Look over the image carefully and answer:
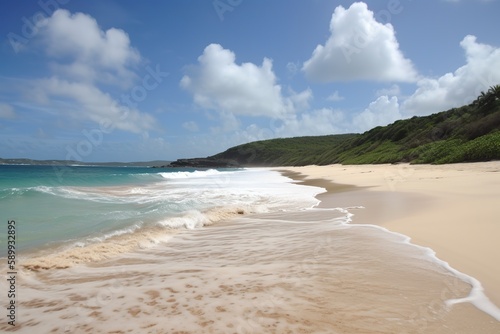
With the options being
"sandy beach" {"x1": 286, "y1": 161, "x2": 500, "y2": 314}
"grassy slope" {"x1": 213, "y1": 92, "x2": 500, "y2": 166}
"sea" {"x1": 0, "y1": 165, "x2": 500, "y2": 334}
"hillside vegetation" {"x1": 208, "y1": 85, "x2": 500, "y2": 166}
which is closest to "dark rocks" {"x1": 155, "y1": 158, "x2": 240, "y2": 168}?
"grassy slope" {"x1": 213, "y1": 92, "x2": 500, "y2": 166}

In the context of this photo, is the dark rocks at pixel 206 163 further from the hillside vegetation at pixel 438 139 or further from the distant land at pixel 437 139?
the hillside vegetation at pixel 438 139

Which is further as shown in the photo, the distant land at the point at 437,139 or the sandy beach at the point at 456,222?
the distant land at the point at 437,139

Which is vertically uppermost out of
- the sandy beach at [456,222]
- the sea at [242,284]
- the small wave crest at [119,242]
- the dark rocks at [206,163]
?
the dark rocks at [206,163]

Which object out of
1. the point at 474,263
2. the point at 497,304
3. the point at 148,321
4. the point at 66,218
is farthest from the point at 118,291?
the point at 66,218

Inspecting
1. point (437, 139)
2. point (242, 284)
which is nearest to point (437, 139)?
point (437, 139)

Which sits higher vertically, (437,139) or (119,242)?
(437,139)

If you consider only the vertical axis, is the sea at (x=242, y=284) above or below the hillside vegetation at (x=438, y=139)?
below

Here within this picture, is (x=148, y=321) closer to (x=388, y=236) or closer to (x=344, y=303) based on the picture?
(x=344, y=303)

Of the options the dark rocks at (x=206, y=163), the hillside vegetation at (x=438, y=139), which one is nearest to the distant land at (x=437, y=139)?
the hillside vegetation at (x=438, y=139)

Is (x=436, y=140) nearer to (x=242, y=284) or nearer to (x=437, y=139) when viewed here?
(x=437, y=139)

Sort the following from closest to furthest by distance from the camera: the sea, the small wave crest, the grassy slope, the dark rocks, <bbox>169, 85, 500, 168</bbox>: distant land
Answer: the sea
the small wave crest
the grassy slope
<bbox>169, 85, 500, 168</bbox>: distant land
the dark rocks

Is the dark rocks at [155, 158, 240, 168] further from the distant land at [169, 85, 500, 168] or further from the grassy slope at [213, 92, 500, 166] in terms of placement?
the grassy slope at [213, 92, 500, 166]

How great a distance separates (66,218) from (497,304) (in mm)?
12126

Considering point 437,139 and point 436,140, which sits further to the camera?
point 437,139
